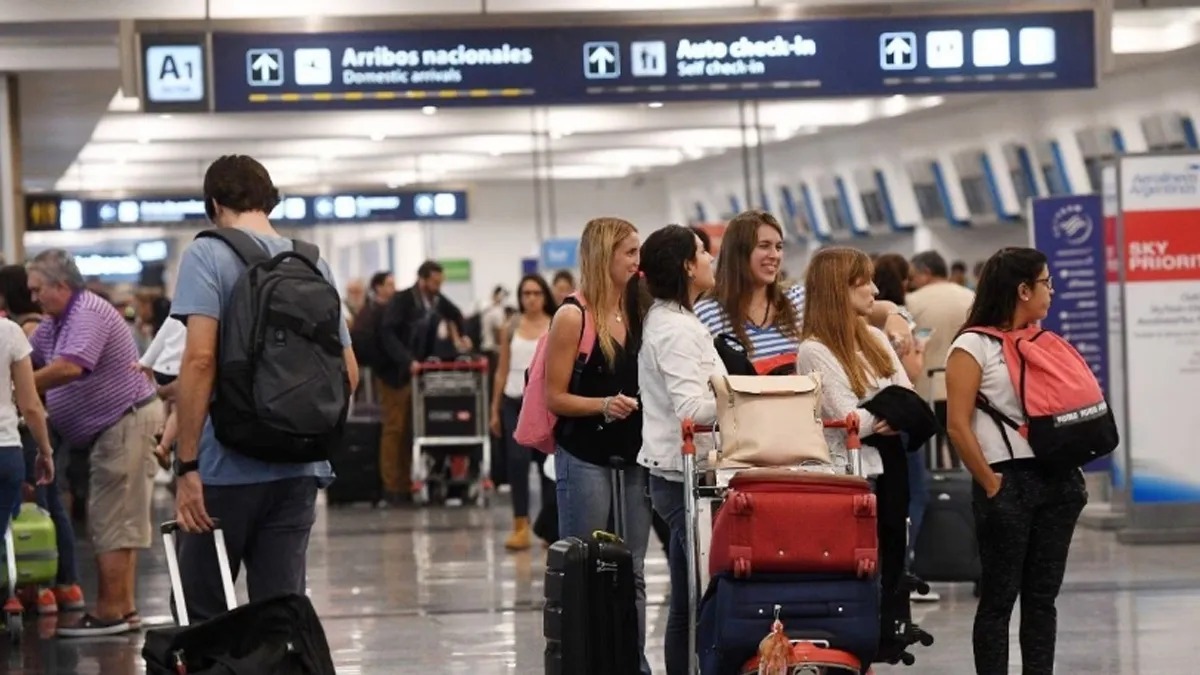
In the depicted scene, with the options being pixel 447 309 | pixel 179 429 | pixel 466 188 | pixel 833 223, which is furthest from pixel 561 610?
Result: pixel 833 223

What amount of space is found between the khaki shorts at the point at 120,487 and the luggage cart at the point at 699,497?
12.6 ft

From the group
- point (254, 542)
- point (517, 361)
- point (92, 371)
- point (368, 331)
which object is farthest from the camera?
point (368, 331)

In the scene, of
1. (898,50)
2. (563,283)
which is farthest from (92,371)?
(563,283)

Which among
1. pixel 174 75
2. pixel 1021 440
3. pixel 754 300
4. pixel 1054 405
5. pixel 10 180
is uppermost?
pixel 174 75

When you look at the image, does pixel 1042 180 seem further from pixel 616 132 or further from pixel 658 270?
pixel 658 270

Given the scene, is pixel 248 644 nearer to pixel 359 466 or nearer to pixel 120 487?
pixel 120 487

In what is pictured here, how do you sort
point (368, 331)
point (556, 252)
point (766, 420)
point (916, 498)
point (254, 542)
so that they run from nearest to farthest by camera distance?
point (254, 542) < point (766, 420) < point (916, 498) < point (368, 331) < point (556, 252)

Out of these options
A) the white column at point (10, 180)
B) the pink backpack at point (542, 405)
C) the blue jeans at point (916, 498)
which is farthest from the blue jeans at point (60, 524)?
the white column at point (10, 180)

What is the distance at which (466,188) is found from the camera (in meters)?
25.8

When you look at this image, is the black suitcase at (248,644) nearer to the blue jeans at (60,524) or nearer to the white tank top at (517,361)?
the blue jeans at (60,524)

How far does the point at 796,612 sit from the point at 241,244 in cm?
182

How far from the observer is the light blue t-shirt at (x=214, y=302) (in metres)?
5.28

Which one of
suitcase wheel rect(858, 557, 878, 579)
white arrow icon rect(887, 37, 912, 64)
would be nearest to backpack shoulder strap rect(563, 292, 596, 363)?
suitcase wheel rect(858, 557, 878, 579)

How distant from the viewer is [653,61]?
11.8 meters
